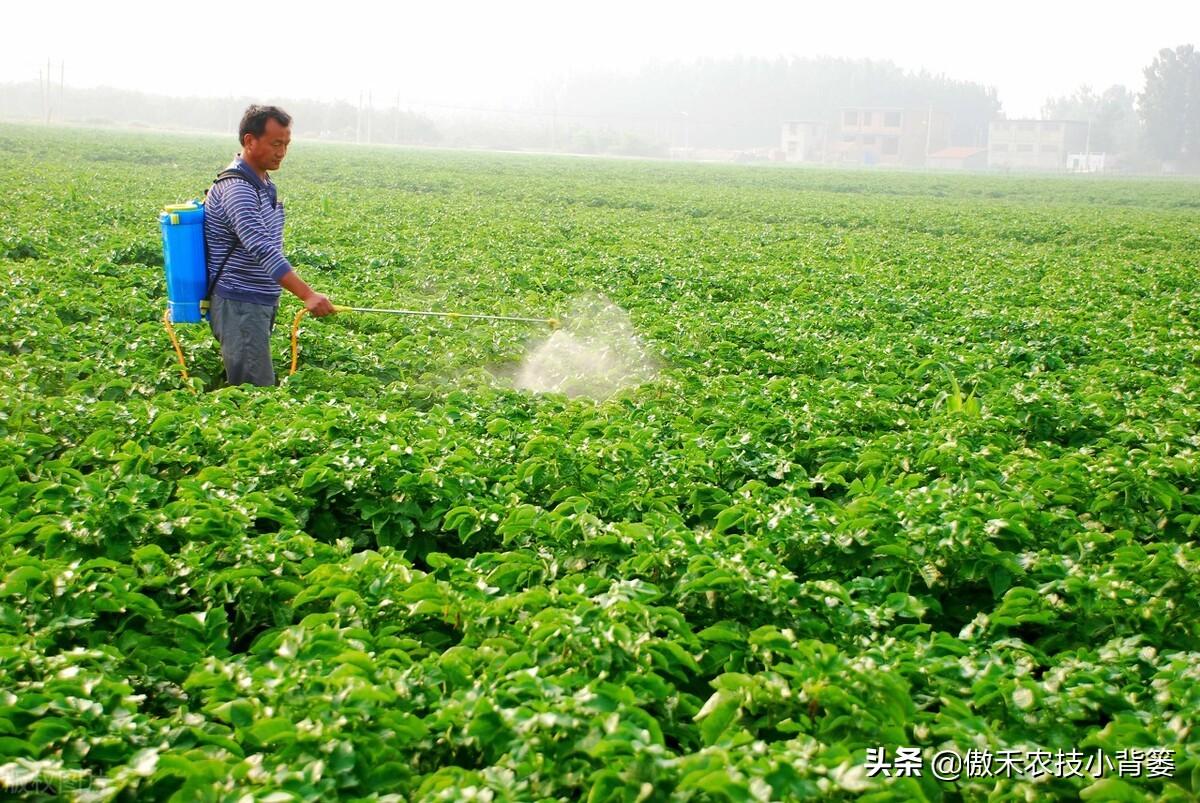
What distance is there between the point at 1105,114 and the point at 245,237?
495 ft

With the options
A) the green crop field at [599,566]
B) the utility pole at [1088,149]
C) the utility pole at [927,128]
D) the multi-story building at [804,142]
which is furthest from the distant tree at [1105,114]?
the green crop field at [599,566]

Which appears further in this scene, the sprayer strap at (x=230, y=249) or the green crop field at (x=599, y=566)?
the sprayer strap at (x=230, y=249)

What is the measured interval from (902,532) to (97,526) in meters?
3.33

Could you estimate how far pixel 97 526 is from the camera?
4133 mm

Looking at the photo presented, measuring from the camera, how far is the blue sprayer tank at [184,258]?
6363mm

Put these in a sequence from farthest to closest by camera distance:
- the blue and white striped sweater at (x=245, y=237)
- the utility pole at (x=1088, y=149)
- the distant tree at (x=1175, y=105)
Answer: the utility pole at (x=1088, y=149)
the distant tree at (x=1175, y=105)
the blue and white striped sweater at (x=245, y=237)

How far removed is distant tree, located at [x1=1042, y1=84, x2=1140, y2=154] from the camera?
12781 cm

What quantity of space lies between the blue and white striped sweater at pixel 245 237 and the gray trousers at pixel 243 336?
0.26 feet

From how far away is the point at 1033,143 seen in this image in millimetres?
124875

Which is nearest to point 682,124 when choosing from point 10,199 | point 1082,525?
point 10,199

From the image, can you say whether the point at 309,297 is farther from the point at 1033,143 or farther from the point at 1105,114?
the point at 1105,114

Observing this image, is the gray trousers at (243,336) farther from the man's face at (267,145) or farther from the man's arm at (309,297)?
the man's face at (267,145)

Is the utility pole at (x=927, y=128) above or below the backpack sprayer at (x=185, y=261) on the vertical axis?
above

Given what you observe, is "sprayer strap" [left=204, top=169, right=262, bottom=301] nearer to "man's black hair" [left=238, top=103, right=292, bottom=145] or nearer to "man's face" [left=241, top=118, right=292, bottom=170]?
"man's face" [left=241, top=118, right=292, bottom=170]
